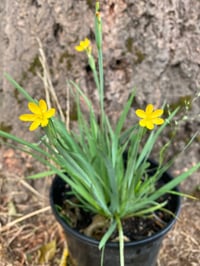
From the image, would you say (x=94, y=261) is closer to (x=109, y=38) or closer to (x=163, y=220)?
Answer: (x=163, y=220)

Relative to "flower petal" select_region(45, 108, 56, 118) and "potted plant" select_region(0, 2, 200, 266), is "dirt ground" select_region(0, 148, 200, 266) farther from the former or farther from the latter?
"flower petal" select_region(45, 108, 56, 118)

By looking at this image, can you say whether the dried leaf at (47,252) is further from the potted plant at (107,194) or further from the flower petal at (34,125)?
the flower petal at (34,125)

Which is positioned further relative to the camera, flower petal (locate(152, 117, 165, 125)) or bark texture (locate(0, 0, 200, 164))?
bark texture (locate(0, 0, 200, 164))

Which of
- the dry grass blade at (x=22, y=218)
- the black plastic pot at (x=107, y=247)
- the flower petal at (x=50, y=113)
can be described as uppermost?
the flower petal at (x=50, y=113)

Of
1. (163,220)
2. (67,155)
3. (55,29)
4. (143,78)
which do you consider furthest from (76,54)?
(163,220)

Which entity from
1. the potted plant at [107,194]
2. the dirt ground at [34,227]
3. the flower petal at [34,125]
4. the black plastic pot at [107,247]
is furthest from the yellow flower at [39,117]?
the dirt ground at [34,227]

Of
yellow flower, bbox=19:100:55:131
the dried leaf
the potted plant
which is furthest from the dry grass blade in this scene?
yellow flower, bbox=19:100:55:131
